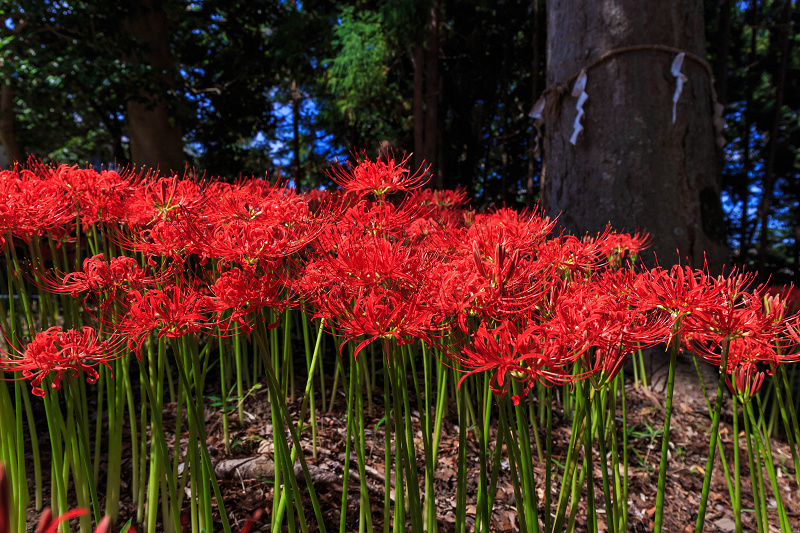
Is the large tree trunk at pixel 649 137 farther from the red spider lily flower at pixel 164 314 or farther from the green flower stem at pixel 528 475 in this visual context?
the red spider lily flower at pixel 164 314

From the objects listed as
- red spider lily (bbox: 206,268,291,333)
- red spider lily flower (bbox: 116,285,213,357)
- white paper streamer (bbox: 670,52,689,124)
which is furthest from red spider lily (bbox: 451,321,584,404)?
white paper streamer (bbox: 670,52,689,124)

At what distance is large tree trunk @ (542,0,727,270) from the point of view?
311 cm

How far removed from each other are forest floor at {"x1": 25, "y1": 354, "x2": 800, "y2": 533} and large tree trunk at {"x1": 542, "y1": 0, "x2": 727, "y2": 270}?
1.06 meters

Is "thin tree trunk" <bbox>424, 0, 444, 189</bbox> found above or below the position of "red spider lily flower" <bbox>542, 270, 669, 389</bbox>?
above

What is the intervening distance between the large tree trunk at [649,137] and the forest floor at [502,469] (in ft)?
3.49

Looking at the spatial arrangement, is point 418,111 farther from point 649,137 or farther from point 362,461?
point 362,461

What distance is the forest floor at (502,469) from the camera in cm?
191

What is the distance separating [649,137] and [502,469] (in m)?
2.36

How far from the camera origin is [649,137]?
3.11 meters

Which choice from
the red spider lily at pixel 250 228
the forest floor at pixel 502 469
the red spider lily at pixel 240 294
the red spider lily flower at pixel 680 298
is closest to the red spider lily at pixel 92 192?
the red spider lily at pixel 250 228

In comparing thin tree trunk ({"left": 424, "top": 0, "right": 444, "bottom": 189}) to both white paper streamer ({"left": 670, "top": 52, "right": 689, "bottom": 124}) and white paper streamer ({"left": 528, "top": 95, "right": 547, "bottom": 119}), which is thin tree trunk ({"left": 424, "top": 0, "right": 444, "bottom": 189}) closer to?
white paper streamer ({"left": 528, "top": 95, "right": 547, "bottom": 119})

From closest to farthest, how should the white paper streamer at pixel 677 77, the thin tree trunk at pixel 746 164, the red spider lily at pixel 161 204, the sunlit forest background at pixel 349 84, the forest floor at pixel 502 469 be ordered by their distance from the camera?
1. the red spider lily at pixel 161 204
2. the forest floor at pixel 502 469
3. the white paper streamer at pixel 677 77
4. the sunlit forest background at pixel 349 84
5. the thin tree trunk at pixel 746 164

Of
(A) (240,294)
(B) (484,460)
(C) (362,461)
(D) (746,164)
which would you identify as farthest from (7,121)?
(D) (746,164)

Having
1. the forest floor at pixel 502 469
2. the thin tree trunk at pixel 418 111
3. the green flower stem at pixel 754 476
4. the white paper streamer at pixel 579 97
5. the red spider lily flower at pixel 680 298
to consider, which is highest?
the thin tree trunk at pixel 418 111
